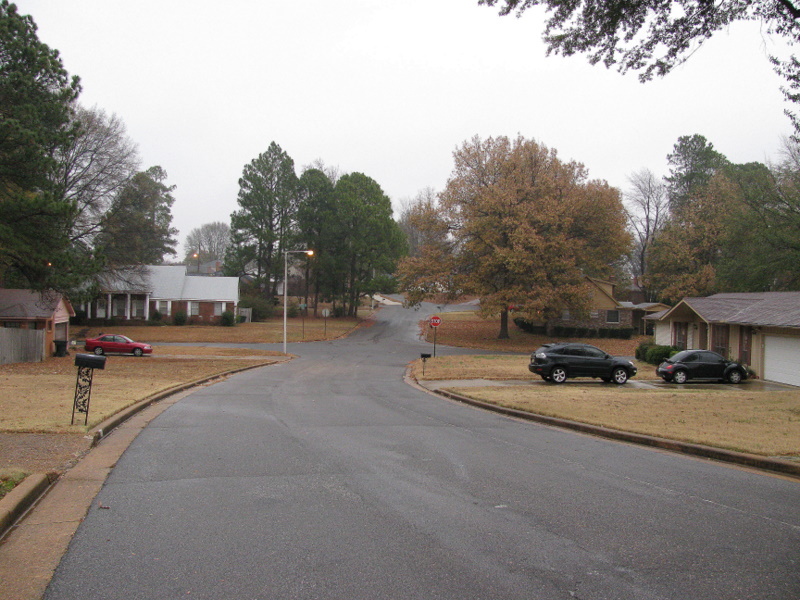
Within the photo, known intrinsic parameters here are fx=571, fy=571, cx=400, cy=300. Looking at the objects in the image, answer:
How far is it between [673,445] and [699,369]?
15636mm

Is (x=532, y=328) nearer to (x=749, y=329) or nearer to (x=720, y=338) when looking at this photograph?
(x=720, y=338)

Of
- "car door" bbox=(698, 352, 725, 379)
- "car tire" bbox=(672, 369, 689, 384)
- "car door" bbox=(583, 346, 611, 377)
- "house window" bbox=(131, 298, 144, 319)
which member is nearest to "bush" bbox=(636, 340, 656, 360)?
"car door" bbox=(698, 352, 725, 379)

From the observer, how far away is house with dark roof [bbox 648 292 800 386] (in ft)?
77.1

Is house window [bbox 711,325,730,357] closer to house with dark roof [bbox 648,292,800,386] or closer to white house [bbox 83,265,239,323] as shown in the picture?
house with dark roof [bbox 648,292,800,386]

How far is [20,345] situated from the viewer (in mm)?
28922

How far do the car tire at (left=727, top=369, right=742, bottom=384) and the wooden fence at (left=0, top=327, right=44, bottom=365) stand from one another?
107 ft

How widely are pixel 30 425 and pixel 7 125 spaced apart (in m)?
14.3

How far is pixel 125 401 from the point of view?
1409 centimetres

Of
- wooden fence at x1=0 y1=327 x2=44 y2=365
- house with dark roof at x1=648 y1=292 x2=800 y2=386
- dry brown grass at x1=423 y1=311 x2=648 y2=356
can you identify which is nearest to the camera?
house with dark roof at x1=648 y1=292 x2=800 y2=386

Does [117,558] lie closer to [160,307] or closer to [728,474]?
[728,474]

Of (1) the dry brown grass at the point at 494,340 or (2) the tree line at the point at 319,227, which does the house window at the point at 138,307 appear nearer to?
(2) the tree line at the point at 319,227

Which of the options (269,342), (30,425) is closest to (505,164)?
(269,342)

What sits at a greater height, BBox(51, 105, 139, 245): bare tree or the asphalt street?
BBox(51, 105, 139, 245): bare tree

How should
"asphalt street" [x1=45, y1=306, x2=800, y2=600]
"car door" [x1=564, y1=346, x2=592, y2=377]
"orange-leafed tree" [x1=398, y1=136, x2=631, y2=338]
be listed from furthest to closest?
"orange-leafed tree" [x1=398, y1=136, x2=631, y2=338] → "car door" [x1=564, y1=346, x2=592, y2=377] → "asphalt street" [x1=45, y1=306, x2=800, y2=600]
